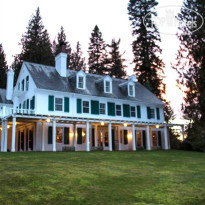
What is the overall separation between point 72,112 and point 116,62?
997 inches

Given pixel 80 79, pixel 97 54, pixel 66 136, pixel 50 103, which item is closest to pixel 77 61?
pixel 97 54

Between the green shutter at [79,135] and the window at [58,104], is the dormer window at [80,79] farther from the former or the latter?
the green shutter at [79,135]

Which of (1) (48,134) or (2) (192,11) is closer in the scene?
(2) (192,11)

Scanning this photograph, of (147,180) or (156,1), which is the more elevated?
(156,1)

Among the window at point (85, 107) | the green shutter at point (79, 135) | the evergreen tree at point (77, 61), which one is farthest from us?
the evergreen tree at point (77, 61)

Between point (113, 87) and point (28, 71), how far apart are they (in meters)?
8.13

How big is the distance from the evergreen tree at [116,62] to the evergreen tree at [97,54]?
3.42 feet

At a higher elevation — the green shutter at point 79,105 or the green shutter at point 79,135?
the green shutter at point 79,105

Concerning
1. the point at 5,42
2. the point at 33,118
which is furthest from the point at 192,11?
the point at 5,42

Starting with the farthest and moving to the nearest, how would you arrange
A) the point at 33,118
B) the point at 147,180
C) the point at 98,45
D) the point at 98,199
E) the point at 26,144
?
the point at 98,45, the point at 26,144, the point at 33,118, the point at 147,180, the point at 98,199

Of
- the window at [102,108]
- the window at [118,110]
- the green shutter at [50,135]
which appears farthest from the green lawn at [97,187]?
the window at [118,110]

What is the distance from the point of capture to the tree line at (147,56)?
16.6 meters

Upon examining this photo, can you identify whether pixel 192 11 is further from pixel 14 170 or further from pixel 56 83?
pixel 14 170

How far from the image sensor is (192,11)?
17109mm
